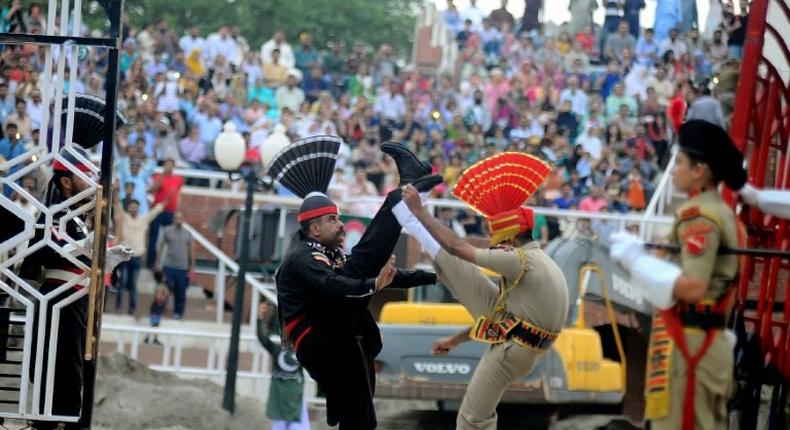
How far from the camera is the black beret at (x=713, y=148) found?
Result: 618cm

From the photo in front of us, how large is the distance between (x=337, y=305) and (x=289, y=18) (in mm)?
29314

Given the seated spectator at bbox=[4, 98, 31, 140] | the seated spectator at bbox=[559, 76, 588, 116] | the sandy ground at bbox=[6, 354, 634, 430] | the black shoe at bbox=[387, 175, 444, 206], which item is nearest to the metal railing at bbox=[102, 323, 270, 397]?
the sandy ground at bbox=[6, 354, 634, 430]

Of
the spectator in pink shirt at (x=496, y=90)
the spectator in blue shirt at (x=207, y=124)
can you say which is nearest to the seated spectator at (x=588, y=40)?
the spectator in pink shirt at (x=496, y=90)

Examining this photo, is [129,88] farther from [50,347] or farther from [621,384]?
[50,347]

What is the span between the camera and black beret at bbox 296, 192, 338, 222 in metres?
8.22

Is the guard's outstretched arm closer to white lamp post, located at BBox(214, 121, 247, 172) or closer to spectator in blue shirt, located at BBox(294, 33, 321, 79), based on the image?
white lamp post, located at BBox(214, 121, 247, 172)

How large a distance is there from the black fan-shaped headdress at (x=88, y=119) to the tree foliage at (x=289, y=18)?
25018mm

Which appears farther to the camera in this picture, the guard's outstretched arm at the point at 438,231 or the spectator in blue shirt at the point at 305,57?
the spectator in blue shirt at the point at 305,57

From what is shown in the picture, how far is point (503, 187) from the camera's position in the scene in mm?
8289

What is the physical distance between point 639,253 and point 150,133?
13.8 m

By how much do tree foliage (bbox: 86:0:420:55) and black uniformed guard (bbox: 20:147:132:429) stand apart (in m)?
25.6

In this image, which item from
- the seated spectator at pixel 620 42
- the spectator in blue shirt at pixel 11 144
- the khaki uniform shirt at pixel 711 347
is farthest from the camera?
the seated spectator at pixel 620 42

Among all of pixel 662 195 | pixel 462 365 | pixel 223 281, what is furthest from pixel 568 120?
pixel 462 365

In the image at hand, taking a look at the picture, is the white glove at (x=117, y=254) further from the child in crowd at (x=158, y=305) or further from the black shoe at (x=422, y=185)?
the child in crowd at (x=158, y=305)
